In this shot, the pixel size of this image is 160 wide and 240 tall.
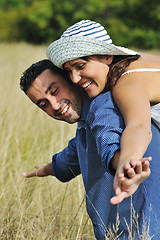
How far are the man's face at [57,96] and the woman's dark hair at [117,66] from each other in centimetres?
21

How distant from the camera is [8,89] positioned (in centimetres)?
593

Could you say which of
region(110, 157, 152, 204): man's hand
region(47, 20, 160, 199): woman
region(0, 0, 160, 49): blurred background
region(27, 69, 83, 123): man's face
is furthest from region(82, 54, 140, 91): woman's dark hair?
region(0, 0, 160, 49): blurred background

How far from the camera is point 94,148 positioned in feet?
5.69

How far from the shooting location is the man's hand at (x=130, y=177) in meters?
1.32

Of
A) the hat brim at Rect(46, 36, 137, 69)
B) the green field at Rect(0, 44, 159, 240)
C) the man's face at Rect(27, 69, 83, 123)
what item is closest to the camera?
the hat brim at Rect(46, 36, 137, 69)

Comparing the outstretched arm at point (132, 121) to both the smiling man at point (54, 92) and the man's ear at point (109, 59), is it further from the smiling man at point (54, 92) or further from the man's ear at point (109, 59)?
the smiling man at point (54, 92)

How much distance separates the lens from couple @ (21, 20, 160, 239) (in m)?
1.48

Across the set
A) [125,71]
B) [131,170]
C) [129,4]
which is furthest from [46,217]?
[129,4]

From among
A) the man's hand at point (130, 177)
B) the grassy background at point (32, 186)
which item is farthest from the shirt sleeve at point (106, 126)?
the grassy background at point (32, 186)

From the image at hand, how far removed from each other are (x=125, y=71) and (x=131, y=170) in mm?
551

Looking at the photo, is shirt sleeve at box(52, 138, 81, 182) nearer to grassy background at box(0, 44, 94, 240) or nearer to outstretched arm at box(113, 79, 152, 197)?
grassy background at box(0, 44, 94, 240)

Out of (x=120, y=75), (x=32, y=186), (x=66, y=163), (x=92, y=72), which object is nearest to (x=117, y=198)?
(x=120, y=75)

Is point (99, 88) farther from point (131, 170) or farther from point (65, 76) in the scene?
point (131, 170)

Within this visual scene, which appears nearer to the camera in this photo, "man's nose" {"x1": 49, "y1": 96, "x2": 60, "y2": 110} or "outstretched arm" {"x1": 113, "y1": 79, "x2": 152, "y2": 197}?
"outstretched arm" {"x1": 113, "y1": 79, "x2": 152, "y2": 197}
